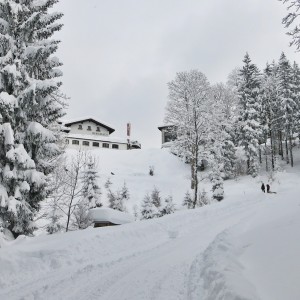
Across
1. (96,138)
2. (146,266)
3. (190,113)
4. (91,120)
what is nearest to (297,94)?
(190,113)

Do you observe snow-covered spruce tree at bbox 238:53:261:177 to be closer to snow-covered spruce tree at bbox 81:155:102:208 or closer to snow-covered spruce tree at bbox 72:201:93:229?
snow-covered spruce tree at bbox 81:155:102:208

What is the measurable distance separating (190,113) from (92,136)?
43.5m

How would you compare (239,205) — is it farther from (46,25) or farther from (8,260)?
(8,260)

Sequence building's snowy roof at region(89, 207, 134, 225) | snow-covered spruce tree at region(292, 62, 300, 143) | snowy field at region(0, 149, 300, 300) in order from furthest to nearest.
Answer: snow-covered spruce tree at region(292, 62, 300, 143), building's snowy roof at region(89, 207, 134, 225), snowy field at region(0, 149, 300, 300)

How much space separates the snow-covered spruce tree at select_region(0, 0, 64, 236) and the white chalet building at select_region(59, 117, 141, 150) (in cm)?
5569

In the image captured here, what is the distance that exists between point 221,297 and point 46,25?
15027mm

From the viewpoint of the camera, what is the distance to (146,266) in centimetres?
1030

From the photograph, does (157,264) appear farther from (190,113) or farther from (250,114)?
(250,114)

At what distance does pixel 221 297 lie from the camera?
6059 mm

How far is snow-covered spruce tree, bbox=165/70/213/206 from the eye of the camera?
35031mm

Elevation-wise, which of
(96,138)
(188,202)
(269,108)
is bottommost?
(188,202)

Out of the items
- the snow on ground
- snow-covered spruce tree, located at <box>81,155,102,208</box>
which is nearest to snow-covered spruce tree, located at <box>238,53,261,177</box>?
the snow on ground

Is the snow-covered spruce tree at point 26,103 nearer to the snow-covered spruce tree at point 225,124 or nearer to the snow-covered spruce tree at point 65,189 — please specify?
the snow-covered spruce tree at point 65,189

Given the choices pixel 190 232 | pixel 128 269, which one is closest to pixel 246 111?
pixel 190 232
